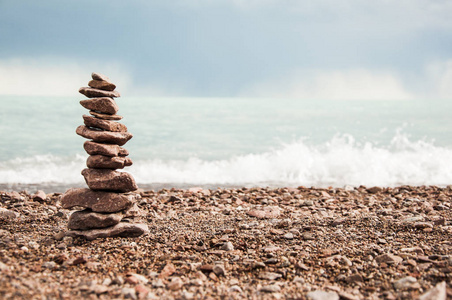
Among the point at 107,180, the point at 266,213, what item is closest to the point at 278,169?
the point at 266,213

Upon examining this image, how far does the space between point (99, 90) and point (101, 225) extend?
266cm

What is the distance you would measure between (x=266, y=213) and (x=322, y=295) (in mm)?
4519

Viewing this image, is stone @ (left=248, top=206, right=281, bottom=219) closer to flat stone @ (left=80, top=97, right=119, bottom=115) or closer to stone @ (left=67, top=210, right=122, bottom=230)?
stone @ (left=67, top=210, right=122, bottom=230)

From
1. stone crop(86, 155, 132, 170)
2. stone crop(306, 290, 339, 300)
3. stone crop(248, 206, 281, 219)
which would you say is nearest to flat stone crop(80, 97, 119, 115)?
stone crop(86, 155, 132, 170)

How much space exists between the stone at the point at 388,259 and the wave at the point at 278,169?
33.1 ft

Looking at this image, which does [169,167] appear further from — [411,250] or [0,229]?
[411,250]

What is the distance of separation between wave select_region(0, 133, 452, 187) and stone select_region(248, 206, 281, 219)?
655 centimetres

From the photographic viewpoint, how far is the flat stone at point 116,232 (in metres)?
7.77

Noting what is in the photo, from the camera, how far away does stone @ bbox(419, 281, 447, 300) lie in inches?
204

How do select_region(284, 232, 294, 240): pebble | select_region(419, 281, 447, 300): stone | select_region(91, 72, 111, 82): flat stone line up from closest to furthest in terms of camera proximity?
select_region(419, 281, 447, 300): stone, select_region(284, 232, 294, 240): pebble, select_region(91, 72, 111, 82): flat stone

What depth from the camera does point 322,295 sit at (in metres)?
5.40

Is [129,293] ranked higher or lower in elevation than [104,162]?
lower

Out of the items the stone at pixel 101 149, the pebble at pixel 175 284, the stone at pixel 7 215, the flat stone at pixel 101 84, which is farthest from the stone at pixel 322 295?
the stone at pixel 7 215

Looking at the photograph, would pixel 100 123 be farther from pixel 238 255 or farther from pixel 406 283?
pixel 406 283
